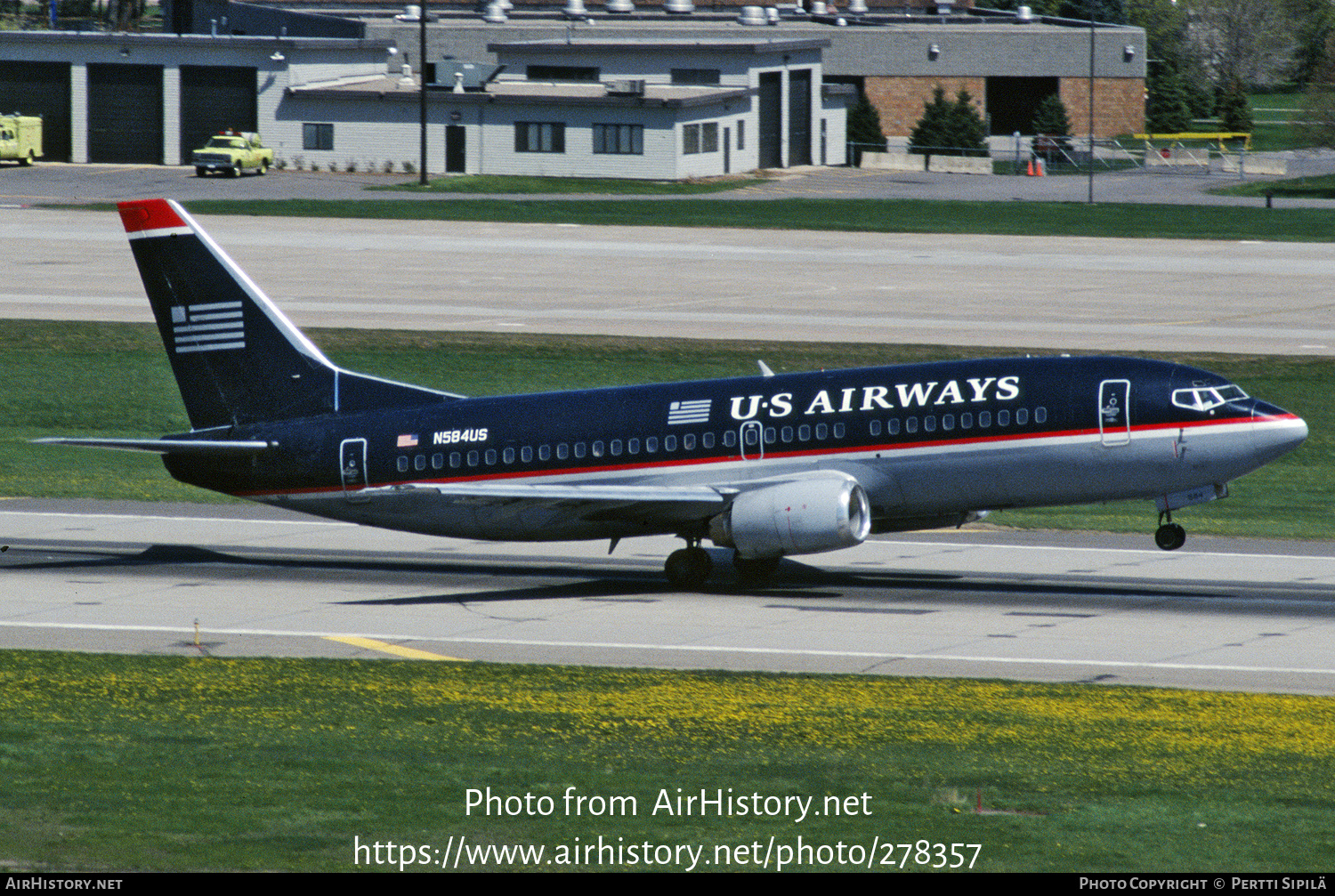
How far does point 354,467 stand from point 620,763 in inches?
660

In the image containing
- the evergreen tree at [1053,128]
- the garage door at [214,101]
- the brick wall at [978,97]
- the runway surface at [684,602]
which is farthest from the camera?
the brick wall at [978,97]

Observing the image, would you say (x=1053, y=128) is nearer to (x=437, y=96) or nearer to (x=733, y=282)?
(x=437, y=96)

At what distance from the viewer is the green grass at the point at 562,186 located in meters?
129

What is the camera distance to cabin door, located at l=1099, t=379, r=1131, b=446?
36219 mm

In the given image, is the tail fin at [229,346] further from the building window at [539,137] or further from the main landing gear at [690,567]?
the building window at [539,137]

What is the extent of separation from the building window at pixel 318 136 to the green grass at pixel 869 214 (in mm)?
24170

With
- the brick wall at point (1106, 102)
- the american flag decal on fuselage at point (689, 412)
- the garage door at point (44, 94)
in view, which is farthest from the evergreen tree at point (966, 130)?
the american flag decal on fuselage at point (689, 412)

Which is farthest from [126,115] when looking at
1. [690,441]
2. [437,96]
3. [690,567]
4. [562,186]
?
[690,441]

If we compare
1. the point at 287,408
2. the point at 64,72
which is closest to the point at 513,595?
the point at 287,408

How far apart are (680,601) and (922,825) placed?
1675 centimetres

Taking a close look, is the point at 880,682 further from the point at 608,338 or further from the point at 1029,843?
the point at 608,338

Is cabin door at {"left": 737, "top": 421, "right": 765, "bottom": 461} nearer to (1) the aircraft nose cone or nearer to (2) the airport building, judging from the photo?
(1) the aircraft nose cone

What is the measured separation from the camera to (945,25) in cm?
17662

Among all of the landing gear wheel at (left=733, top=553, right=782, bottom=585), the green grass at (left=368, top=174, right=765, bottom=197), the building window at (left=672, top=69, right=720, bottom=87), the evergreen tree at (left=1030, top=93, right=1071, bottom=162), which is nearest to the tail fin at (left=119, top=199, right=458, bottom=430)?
the landing gear wheel at (left=733, top=553, right=782, bottom=585)
